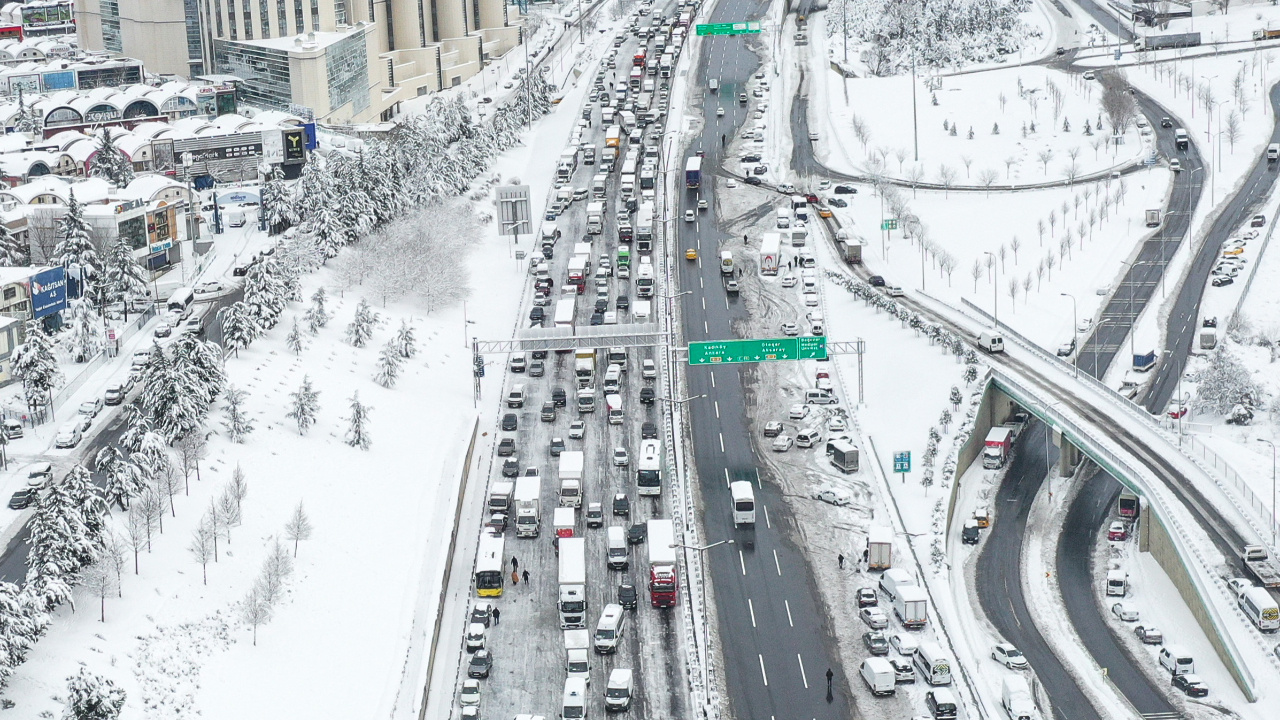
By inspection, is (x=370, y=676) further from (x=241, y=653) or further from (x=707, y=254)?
(x=707, y=254)

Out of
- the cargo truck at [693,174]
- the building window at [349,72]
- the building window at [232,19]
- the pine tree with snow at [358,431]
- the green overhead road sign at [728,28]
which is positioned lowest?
the pine tree with snow at [358,431]

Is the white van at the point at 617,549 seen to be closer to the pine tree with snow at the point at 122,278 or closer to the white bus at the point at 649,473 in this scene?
the white bus at the point at 649,473

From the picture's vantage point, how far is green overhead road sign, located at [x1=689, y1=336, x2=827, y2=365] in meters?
103

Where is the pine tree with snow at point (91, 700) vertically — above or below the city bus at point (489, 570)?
above

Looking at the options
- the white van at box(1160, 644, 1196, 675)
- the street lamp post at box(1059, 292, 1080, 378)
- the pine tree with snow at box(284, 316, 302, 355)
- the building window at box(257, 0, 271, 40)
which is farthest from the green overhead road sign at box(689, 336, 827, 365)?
the building window at box(257, 0, 271, 40)

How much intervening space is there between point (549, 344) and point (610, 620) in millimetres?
30171

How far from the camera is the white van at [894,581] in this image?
8369 cm

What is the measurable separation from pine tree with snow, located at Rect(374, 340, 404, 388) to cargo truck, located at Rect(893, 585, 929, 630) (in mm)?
37557

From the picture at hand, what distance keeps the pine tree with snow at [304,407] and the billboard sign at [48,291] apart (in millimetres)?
20692

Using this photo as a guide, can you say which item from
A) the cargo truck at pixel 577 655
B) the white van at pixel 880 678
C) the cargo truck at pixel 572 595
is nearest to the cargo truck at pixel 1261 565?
the white van at pixel 880 678

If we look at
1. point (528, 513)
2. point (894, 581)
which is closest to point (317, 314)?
point (528, 513)

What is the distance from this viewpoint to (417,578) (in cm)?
8519

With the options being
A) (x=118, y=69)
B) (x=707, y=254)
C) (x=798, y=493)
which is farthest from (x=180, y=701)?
(x=118, y=69)

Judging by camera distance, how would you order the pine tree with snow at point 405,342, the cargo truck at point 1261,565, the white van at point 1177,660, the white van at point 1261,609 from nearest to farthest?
the white van at point 1261,609
the white van at point 1177,660
the cargo truck at point 1261,565
the pine tree with snow at point 405,342
